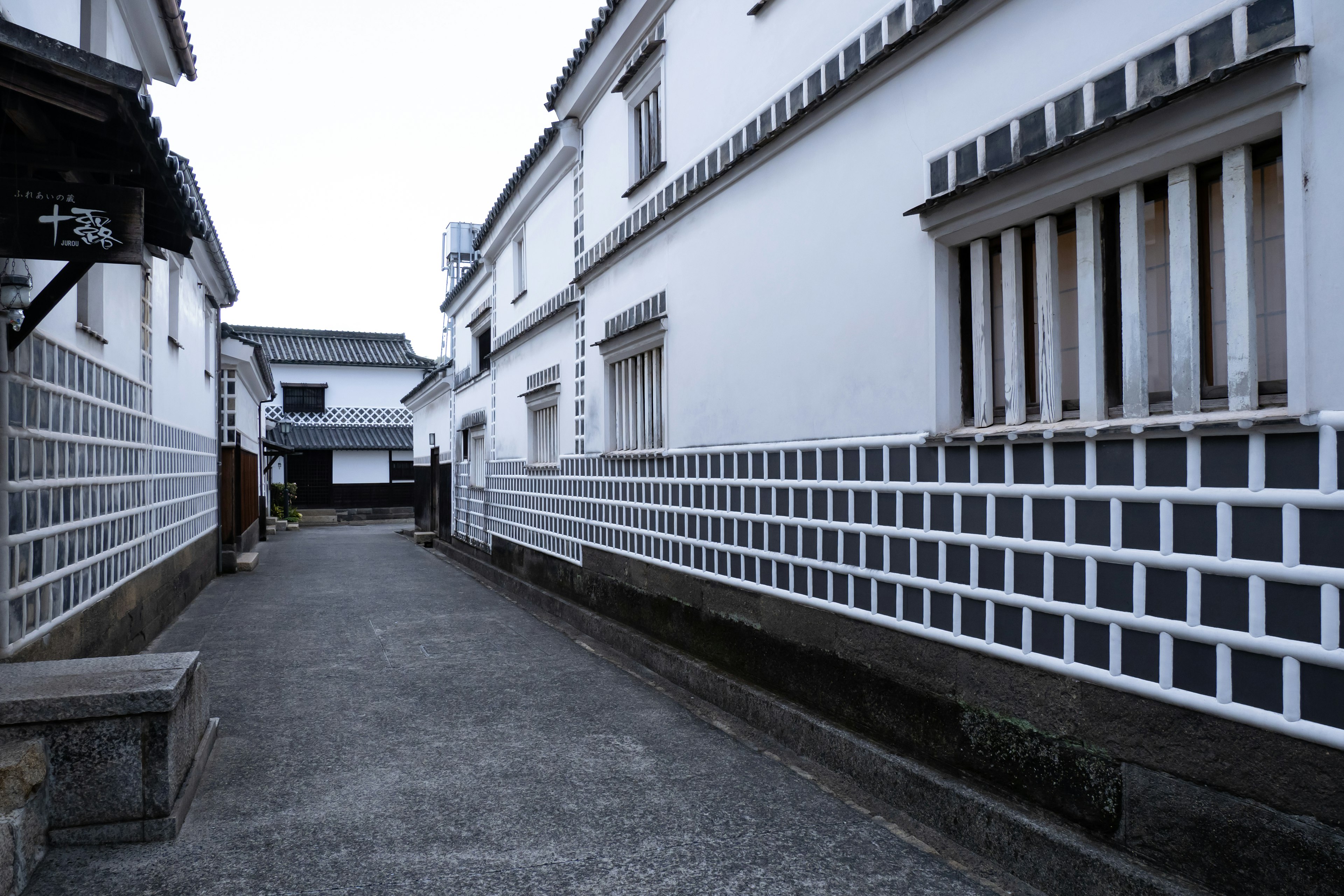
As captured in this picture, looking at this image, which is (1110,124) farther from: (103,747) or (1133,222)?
(103,747)

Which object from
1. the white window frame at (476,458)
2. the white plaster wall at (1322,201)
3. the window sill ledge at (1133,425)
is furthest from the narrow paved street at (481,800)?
the white window frame at (476,458)

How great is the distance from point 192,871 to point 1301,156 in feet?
15.3

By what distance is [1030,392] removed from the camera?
4.00 m

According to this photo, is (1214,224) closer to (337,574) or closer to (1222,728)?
(1222,728)

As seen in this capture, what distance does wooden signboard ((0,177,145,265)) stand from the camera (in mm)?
4035

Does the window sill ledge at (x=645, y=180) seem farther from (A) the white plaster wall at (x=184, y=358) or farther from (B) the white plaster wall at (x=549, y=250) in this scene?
(A) the white plaster wall at (x=184, y=358)

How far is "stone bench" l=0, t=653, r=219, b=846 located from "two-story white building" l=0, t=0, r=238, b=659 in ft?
4.03

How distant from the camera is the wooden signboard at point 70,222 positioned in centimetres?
404

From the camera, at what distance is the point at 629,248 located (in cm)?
875

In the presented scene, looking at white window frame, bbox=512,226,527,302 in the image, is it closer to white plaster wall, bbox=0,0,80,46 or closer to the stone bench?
white plaster wall, bbox=0,0,80,46

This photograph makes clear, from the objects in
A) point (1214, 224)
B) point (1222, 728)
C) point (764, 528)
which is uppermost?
point (1214, 224)

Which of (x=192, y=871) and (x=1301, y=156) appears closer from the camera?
(x=1301, y=156)

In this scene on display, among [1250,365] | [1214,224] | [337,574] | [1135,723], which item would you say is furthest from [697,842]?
[337,574]

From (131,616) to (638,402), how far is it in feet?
15.7
